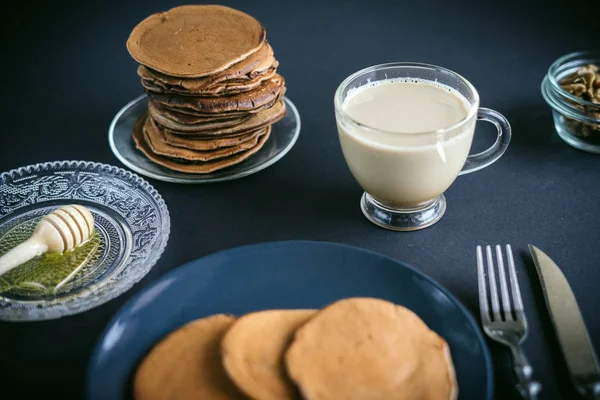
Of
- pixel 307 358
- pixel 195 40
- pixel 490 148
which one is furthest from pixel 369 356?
pixel 195 40

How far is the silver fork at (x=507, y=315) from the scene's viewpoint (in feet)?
3.00

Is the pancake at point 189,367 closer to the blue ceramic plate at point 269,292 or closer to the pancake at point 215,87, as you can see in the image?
the blue ceramic plate at point 269,292

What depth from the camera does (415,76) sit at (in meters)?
1.31

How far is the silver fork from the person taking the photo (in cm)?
92

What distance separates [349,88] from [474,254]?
0.37 meters

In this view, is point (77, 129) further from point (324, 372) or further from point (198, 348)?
point (324, 372)

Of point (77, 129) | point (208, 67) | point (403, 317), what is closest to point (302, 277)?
point (403, 317)

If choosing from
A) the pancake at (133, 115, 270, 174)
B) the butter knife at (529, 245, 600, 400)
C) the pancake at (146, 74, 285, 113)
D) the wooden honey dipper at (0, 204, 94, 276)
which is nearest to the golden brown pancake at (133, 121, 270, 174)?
the pancake at (133, 115, 270, 174)

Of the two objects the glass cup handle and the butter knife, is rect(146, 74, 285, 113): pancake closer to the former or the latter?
the glass cup handle

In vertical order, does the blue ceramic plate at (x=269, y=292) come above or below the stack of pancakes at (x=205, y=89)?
below

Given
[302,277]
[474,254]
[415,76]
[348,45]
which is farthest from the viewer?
[348,45]

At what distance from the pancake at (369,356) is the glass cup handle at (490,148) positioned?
17.2 inches

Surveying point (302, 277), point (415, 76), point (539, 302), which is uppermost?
point (415, 76)

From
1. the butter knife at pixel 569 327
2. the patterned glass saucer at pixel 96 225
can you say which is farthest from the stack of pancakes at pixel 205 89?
the butter knife at pixel 569 327
